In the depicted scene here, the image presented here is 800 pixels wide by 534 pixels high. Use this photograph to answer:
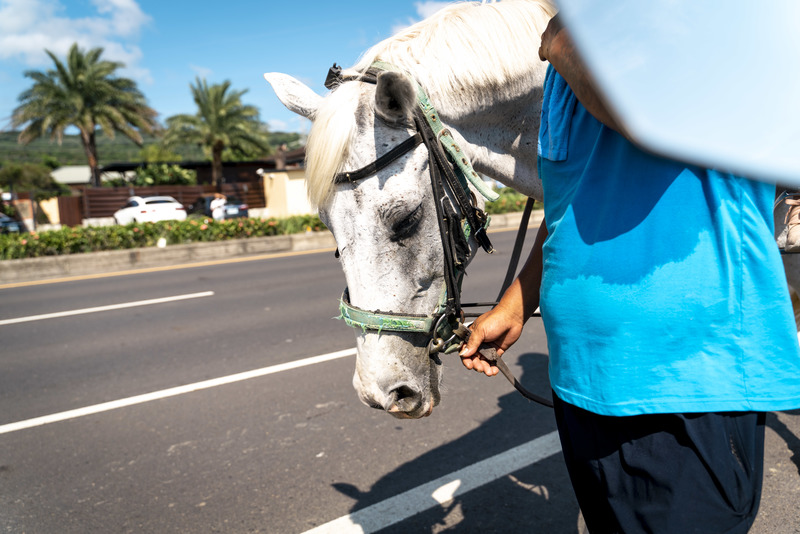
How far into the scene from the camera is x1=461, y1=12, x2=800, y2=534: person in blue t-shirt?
38.7 inches

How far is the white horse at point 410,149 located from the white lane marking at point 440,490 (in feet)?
4.22

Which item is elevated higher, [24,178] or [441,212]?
[24,178]

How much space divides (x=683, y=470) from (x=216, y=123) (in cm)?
3265

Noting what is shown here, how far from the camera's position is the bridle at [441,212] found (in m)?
1.44

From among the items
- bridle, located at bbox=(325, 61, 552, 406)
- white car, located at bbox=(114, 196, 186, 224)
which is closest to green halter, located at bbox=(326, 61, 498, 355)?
bridle, located at bbox=(325, 61, 552, 406)

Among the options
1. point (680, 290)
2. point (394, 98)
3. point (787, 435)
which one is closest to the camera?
point (680, 290)

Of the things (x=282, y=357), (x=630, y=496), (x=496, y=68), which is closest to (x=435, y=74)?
(x=496, y=68)

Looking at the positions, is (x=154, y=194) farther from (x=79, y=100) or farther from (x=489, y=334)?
(x=489, y=334)

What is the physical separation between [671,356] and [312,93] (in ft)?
4.05

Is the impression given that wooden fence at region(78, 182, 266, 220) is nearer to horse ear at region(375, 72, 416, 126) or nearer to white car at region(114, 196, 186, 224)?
white car at region(114, 196, 186, 224)

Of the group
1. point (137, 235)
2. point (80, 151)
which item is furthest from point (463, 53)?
point (80, 151)

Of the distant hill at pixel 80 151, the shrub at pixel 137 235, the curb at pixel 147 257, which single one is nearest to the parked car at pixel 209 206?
the shrub at pixel 137 235

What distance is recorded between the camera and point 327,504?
2.74m

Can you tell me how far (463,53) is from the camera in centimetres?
157
